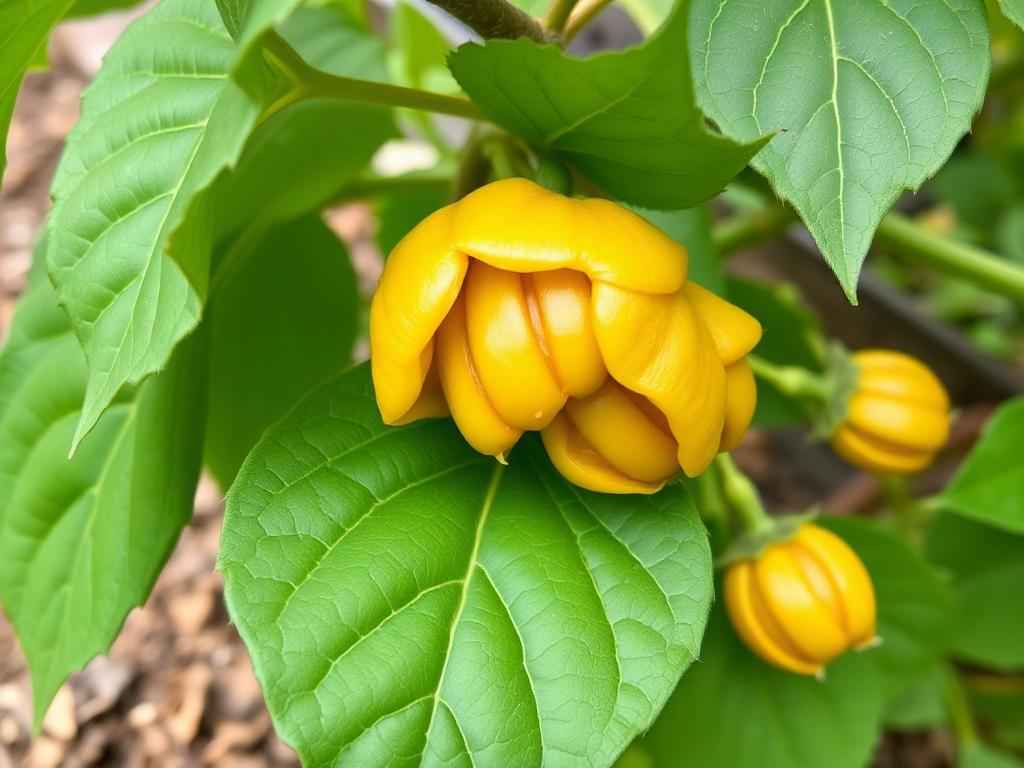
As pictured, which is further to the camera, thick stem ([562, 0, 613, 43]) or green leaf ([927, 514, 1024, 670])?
green leaf ([927, 514, 1024, 670])

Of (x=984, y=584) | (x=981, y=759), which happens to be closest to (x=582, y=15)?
(x=984, y=584)

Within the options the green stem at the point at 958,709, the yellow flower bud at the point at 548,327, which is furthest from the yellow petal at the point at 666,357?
the green stem at the point at 958,709

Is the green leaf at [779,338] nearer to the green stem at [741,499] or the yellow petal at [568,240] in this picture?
the green stem at [741,499]

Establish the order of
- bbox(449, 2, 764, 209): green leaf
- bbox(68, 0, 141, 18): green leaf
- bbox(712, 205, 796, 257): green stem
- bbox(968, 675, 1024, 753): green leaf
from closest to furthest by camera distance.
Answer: bbox(449, 2, 764, 209): green leaf
bbox(68, 0, 141, 18): green leaf
bbox(712, 205, 796, 257): green stem
bbox(968, 675, 1024, 753): green leaf

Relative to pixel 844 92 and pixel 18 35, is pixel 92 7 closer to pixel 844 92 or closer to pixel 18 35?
pixel 18 35

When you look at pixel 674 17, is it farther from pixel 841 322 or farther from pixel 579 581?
pixel 841 322

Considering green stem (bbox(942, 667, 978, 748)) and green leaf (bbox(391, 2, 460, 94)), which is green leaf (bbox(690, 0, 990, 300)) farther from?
green stem (bbox(942, 667, 978, 748))

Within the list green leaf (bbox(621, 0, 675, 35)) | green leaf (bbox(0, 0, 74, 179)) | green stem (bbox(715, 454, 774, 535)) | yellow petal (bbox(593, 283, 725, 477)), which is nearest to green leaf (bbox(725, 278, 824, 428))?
green stem (bbox(715, 454, 774, 535))
